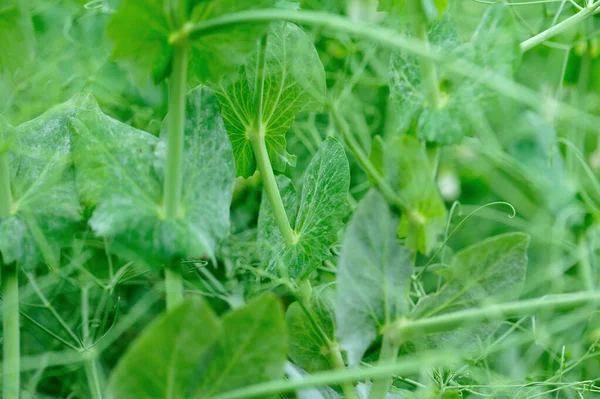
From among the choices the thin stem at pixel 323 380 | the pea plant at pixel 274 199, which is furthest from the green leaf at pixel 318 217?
the thin stem at pixel 323 380

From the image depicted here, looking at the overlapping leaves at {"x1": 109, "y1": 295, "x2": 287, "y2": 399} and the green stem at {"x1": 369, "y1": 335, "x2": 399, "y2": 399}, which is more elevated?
the overlapping leaves at {"x1": 109, "y1": 295, "x2": 287, "y2": 399}

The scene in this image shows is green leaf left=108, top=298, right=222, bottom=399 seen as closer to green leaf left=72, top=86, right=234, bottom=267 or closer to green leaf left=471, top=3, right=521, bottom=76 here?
green leaf left=72, top=86, right=234, bottom=267

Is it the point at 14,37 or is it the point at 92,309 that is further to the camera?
the point at 92,309

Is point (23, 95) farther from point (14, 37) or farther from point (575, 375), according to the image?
point (575, 375)

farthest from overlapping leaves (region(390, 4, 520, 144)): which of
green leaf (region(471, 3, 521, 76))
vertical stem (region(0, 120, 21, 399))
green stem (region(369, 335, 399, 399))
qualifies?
vertical stem (region(0, 120, 21, 399))

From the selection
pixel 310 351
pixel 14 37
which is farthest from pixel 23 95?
pixel 310 351
